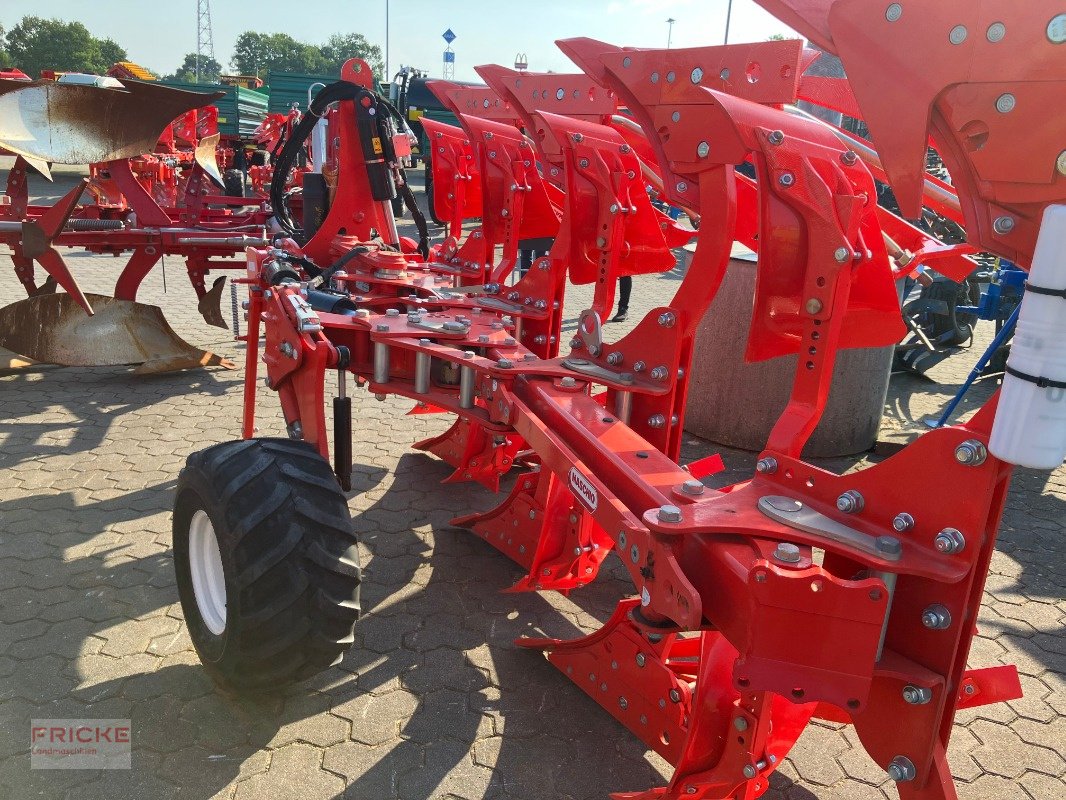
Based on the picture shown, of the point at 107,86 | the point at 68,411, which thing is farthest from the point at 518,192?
the point at 68,411

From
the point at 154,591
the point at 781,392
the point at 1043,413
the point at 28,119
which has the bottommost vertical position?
the point at 154,591

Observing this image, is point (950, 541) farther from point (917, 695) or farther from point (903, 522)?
point (917, 695)

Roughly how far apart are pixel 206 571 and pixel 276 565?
656 mm

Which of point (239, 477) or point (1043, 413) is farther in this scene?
point (239, 477)

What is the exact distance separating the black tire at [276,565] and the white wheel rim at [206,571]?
0.21 m

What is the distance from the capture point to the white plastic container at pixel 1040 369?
1310 millimetres

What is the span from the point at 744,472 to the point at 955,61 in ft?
12.7

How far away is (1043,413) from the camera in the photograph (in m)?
1.36

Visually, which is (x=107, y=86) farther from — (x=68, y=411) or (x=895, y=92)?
(x=895, y=92)

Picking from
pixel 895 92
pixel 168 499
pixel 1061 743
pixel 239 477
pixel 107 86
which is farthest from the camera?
pixel 107 86

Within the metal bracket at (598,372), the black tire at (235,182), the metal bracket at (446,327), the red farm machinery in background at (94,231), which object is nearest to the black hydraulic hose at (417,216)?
the red farm machinery in background at (94,231)

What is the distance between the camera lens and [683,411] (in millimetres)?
2744

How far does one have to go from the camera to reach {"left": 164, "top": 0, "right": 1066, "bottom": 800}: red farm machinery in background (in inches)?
58.0

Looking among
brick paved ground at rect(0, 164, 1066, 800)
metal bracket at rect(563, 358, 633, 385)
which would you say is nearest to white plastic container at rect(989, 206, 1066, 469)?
metal bracket at rect(563, 358, 633, 385)
